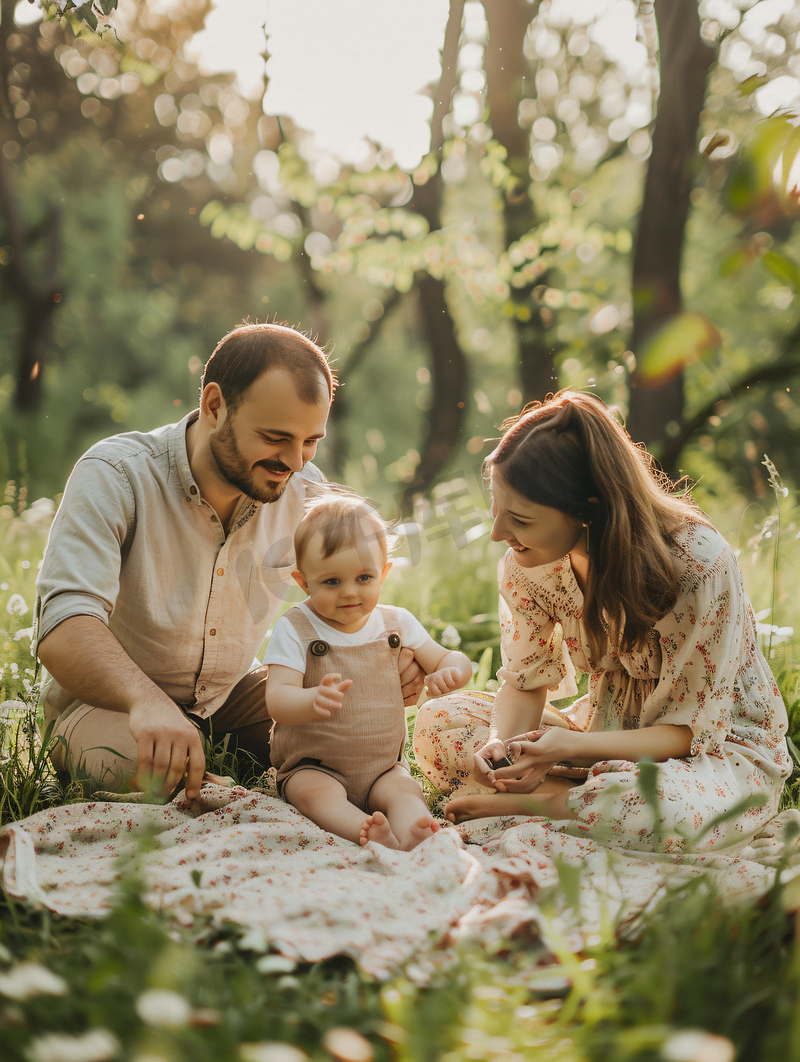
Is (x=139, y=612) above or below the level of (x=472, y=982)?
above

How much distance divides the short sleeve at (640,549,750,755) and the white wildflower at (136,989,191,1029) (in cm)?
152

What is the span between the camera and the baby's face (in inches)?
82.0

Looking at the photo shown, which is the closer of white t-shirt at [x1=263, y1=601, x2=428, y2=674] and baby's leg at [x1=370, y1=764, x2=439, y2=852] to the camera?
baby's leg at [x1=370, y1=764, x2=439, y2=852]

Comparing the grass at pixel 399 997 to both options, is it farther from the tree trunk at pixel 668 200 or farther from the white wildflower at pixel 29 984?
the tree trunk at pixel 668 200

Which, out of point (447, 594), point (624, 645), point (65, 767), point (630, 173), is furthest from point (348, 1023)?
point (630, 173)

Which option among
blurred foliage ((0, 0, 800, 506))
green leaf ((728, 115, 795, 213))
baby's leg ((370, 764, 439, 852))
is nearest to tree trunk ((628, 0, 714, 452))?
blurred foliage ((0, 0, 800, 506))

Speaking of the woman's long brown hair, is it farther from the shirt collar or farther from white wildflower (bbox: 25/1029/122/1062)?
white wildflower (bbox: 25/1029/122/1062)

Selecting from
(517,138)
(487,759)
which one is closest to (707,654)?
(487,759)

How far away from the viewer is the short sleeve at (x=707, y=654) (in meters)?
2.08

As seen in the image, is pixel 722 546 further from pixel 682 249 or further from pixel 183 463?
pixel 682 249

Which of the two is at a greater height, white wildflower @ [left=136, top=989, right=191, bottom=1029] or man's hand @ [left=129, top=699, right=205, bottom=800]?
man's hand @ [left=129, top=699, right=205, bottom=800]

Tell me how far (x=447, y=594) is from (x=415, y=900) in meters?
2.77

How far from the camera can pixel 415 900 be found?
1.60 m

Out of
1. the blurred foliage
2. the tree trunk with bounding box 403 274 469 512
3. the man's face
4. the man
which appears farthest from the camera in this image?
the tree trunk with bounding box 403 274 469 512
